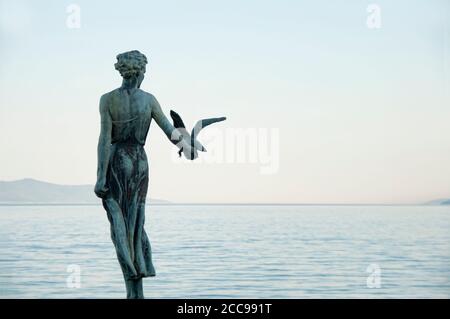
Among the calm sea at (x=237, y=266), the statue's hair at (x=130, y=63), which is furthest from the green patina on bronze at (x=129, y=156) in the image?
the calm sea at (x=237, y=266)

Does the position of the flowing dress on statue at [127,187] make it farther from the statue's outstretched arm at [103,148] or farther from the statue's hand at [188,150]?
the statue's hand at [188,150]

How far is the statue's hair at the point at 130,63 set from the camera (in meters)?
11.6

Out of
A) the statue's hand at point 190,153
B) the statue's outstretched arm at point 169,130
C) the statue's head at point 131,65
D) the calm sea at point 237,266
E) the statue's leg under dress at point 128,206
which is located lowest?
the calm sea at point 237,266

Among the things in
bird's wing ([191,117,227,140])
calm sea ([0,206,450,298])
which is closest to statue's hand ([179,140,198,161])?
bird's wing ([191,117,227,140])

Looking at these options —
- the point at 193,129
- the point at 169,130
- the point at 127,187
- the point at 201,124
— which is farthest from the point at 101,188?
the point at 201,124

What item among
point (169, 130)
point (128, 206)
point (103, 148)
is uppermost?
point (169, 130)

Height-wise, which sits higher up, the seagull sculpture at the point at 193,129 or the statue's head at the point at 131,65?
the statue's head at the point at 131,65

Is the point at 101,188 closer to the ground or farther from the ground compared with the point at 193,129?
closer to the ground

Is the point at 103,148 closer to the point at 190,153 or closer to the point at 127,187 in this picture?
the point at 127,187

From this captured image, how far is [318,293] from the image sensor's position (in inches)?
712

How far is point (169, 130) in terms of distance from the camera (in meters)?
11.6

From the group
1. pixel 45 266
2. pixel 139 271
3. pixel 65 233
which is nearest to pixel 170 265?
pixel 45 266

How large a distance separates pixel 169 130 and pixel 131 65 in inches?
31.9
